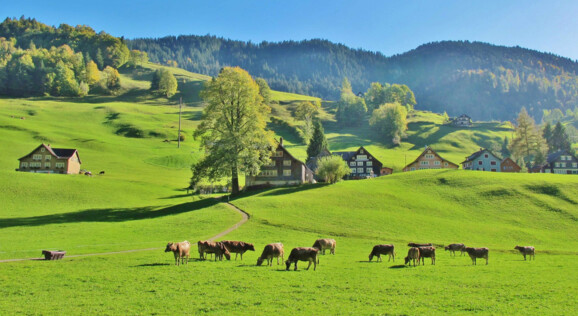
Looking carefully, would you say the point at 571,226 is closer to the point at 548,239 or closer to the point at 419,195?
the point at 548,239

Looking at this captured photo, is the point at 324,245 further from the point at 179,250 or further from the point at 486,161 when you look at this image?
the point at 486,161

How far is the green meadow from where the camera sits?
18312 millimetres

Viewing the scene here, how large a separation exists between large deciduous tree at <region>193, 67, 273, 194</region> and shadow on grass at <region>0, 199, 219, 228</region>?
246 inches

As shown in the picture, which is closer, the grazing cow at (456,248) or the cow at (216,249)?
the cow at (216,249)

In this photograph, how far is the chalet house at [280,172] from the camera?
270 ft

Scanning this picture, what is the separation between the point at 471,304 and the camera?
17688 mm

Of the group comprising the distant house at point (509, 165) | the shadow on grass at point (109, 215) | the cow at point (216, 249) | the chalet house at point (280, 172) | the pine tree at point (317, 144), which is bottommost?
the shadow on grass at point (109, 215)

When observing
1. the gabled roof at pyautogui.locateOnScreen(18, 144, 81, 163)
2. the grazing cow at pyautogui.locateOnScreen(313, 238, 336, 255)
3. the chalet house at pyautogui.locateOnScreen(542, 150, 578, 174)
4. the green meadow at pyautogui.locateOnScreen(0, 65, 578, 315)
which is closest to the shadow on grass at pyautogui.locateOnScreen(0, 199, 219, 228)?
the green meadow at pyautogui.locateOnScreen(0, 65, 578, 315)

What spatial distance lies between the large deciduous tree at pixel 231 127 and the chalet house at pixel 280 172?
12318 mm

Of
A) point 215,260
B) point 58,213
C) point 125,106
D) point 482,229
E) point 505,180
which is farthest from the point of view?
point 125,106

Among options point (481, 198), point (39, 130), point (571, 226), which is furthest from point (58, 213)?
point (39, 130)

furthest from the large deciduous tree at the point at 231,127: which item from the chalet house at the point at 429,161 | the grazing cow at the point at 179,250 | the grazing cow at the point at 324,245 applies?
the chalet house at the point at 429,161

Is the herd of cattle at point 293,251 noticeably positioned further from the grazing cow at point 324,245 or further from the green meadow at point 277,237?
the green meadow at point 277,237

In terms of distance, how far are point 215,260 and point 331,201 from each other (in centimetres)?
3219
